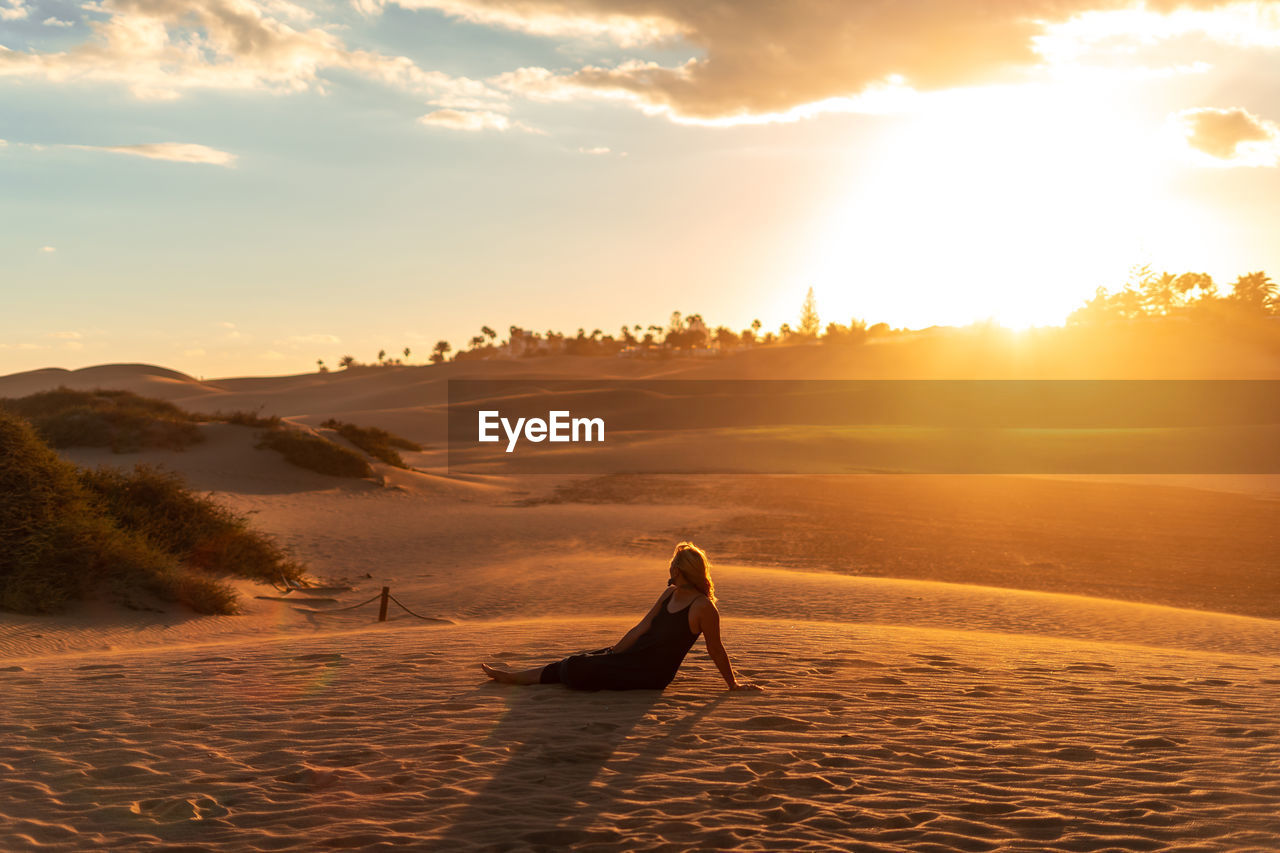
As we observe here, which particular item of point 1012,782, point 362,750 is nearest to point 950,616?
point 1012,782

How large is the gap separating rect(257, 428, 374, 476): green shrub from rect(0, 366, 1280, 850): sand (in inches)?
574

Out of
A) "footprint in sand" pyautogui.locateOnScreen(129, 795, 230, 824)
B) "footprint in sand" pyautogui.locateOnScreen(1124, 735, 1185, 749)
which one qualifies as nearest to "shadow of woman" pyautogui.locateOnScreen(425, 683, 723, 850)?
"footprint in sand" pyautogui.locateOnScreen(129, 795, 230, 824)

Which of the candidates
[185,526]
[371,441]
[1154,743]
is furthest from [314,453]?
[1154,743]

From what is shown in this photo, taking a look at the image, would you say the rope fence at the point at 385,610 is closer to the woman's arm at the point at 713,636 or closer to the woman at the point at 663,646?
the woman at the point at 663,646

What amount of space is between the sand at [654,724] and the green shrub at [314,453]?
14.6m

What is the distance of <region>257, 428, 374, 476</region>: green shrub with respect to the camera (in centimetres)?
3080

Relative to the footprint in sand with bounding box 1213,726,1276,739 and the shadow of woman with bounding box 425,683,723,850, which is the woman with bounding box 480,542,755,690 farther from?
the footprint in sand with bounding box 1213,726,1276,739

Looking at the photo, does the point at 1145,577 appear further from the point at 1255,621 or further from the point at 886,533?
the point at 886,533

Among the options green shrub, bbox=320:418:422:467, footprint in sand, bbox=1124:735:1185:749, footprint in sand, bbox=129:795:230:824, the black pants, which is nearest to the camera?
footprint in sand, bbox=129:795:230:824

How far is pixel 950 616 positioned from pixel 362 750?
9893 millimetres

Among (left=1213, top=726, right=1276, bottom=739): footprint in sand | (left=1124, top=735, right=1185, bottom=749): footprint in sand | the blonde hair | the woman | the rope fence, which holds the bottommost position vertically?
the rope fence

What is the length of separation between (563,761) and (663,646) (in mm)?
1800

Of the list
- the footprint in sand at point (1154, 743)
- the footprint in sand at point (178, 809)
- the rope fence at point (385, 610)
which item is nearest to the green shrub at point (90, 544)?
the rope fence at point (385, 610)

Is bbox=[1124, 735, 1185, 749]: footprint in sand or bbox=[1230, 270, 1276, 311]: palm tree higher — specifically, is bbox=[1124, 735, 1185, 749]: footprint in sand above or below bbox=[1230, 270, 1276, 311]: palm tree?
below
